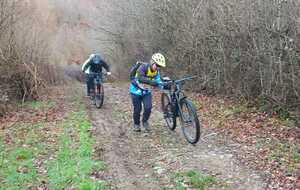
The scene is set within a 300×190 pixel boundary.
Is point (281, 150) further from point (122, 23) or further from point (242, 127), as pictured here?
point (122, 23)

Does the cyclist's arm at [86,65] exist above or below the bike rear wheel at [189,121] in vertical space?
above

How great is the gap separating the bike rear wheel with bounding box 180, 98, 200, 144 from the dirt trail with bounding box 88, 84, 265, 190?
19 centimetres

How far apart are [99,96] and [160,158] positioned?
6.67 m

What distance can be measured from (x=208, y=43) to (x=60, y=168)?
8.13m

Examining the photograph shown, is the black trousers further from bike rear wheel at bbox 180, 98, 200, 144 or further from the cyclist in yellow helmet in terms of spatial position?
bike rear wheel at bbox 180, 98, 200, 144

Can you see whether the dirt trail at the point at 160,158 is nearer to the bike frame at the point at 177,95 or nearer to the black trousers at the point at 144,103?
the black trousers at the point at 144,103

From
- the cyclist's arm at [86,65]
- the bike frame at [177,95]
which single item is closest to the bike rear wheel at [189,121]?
the bike frame at [177,95]

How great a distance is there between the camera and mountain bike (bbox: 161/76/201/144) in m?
9.57

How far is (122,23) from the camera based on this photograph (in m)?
27.2

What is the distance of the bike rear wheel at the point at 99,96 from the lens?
1510cm

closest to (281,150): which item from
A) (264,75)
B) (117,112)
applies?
(264,75)

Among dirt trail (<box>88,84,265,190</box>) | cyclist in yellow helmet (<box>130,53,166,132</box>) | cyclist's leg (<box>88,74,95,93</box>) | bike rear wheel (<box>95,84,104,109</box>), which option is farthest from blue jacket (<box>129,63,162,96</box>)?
cyclist's leg (<box>88,74,95,93</box>)

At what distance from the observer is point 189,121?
9781mm

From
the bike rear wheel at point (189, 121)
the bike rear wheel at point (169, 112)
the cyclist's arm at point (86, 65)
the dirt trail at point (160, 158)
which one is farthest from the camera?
the cyclist's arm at point (86, 65)
